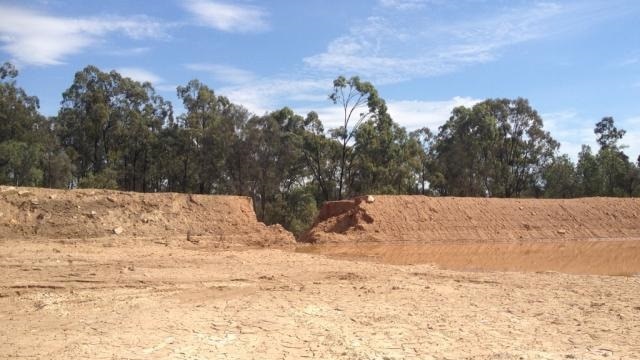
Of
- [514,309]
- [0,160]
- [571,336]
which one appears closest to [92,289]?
[514,309]

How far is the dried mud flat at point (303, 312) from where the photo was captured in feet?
23.5

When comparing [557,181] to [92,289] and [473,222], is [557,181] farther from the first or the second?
[92,289]

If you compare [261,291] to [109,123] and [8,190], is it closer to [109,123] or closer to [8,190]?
[8,190]

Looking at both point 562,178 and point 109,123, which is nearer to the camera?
point 109,123

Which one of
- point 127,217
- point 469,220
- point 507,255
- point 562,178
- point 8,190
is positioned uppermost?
point 562,178

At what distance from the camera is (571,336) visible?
7812 mm

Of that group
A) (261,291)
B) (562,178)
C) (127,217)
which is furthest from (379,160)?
(261,291)

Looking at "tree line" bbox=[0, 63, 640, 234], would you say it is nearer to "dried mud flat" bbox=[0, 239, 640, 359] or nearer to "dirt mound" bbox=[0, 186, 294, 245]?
"dirt mound" bbox=[0, 186, 294, 245]

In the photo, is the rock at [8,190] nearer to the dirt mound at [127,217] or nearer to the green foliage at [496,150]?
the dirt mound at [127,217]

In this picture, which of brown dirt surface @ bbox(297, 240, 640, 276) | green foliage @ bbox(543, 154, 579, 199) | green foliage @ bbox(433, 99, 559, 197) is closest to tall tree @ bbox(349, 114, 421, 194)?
green foliage @ bbox(433, 99, 559, 197)

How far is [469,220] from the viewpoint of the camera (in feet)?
105

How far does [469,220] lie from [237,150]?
19.4m

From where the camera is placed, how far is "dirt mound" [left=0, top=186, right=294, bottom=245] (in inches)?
843

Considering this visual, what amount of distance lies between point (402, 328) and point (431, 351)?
118 centimetres
